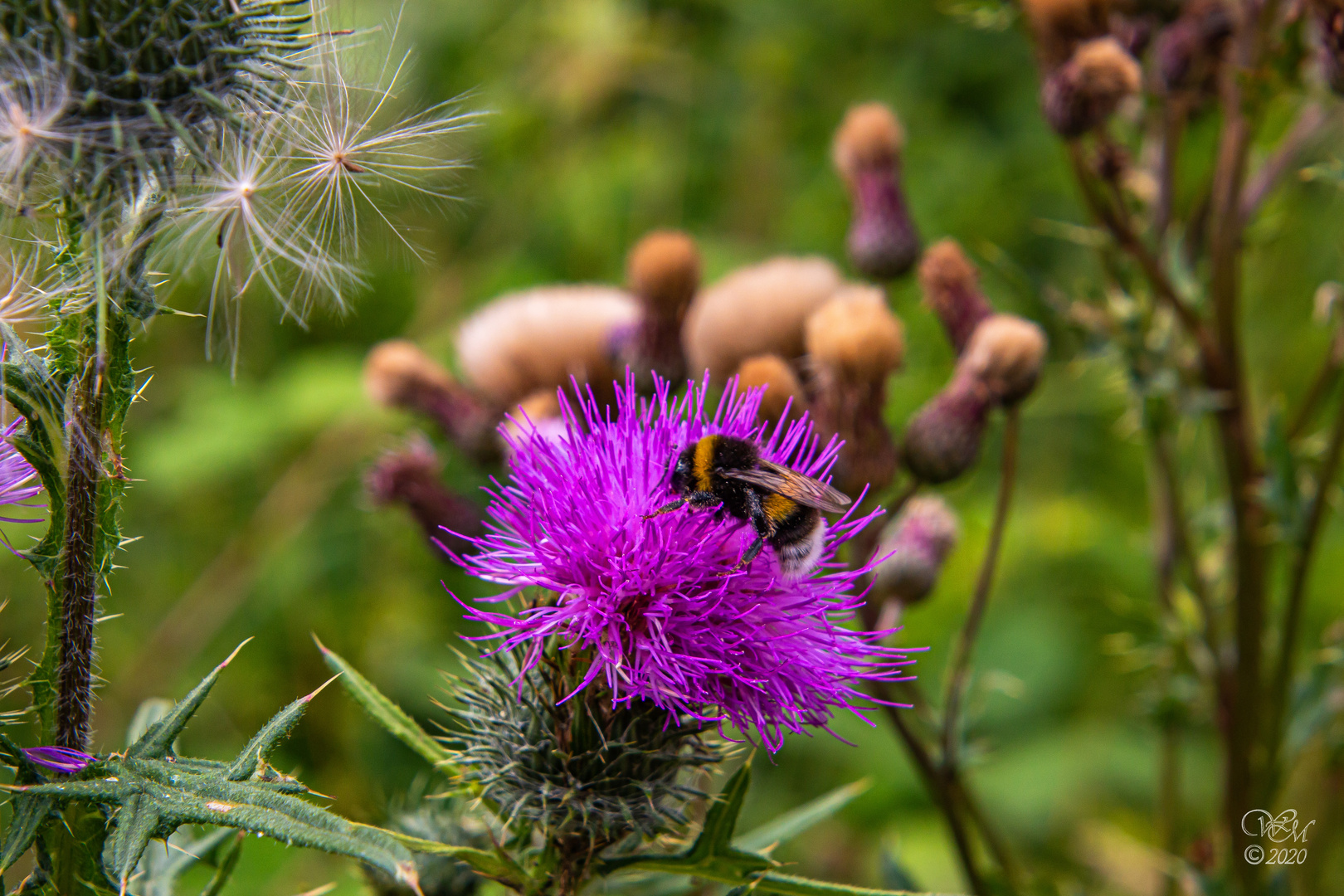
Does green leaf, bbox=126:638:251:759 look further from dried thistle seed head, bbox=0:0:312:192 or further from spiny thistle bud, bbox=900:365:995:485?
spiny thistle bud, bbox=900:365:995:485

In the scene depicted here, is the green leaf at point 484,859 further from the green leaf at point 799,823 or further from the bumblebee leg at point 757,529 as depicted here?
the bumblebee leg at point 757,529

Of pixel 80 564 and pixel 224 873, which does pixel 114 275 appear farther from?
pixel 224 873

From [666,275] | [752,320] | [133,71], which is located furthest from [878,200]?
[133,71]

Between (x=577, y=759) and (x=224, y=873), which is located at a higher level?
(x=577, y=759)

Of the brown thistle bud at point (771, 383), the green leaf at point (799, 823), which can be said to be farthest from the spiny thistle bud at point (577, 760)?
the brown thistle bud at point (771, 383)

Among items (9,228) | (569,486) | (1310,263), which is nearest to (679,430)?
(569,486)

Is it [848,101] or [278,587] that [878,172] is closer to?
[848,101]

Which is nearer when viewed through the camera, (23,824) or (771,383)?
(23,824)
